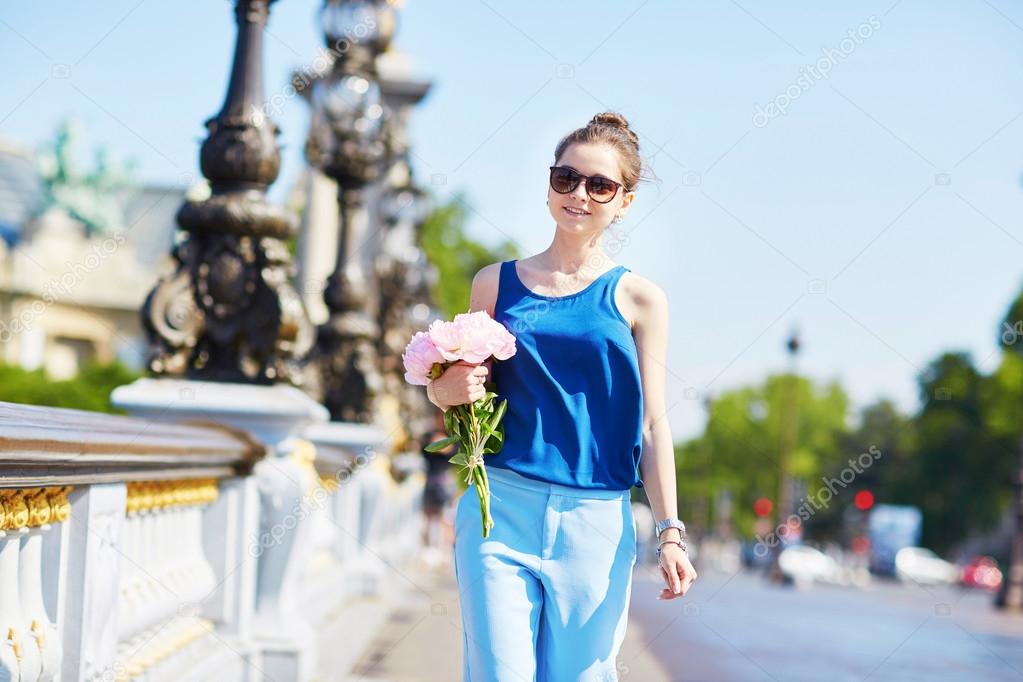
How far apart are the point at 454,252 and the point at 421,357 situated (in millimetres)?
67027

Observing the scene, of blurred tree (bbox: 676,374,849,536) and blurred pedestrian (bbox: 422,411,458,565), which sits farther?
blurred tree (bbox: 676,374,849,536)

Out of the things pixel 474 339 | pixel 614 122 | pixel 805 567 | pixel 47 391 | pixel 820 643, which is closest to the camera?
pixel 474 339

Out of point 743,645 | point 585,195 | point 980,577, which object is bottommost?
point 743,645

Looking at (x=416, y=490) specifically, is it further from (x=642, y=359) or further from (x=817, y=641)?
(x=642, y=359)

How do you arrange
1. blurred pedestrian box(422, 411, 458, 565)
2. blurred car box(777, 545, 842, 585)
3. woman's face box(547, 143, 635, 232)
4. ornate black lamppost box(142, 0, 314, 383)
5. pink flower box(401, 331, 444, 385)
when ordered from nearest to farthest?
pink flower box(401, 331, 444, 385), woman's face box(547, 143, 635, 232), ornate black lamppost box(142, 0, 314, 383), blurred pedestrian box(422, 411, 458, 565), blurred car box(777, 545, 842, 585)

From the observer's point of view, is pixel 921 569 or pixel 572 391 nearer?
pixel 572 391

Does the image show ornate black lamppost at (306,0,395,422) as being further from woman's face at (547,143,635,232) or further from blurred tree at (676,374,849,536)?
blurred tree at (676,374,849,536)

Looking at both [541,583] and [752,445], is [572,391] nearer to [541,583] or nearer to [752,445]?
[541,583]

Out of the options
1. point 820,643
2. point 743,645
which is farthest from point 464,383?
point 820,643

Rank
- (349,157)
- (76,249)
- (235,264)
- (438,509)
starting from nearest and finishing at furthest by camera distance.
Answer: (235,264) → (349,157) → (438,509) → (76,249)

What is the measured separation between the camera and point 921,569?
7169 cm

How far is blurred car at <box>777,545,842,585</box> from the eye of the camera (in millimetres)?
53281

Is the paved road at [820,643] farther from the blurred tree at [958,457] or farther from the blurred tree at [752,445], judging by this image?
the blurred tree at [752,445]

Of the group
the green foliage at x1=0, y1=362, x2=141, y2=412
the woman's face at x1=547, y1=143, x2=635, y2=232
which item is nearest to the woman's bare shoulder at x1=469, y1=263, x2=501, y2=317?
the woman's face at x1=547, y1=143, x2=635, y2=232
